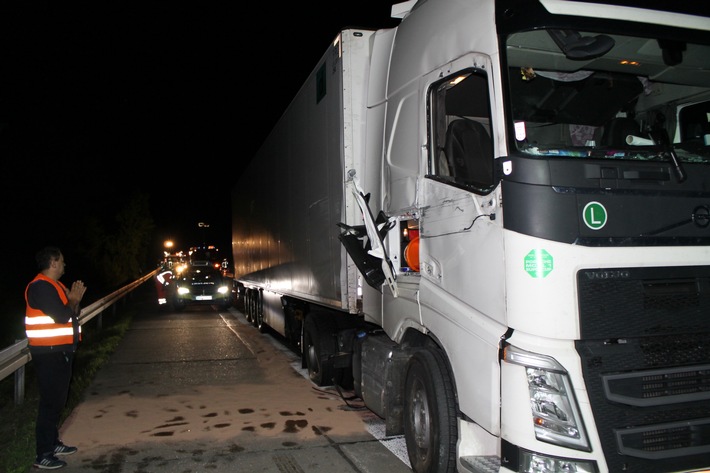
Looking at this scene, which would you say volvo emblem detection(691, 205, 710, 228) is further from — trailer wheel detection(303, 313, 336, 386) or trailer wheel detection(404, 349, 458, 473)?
trailer wheel detection(303, 313, 336, 386)

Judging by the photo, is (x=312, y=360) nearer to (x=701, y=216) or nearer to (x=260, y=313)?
(x=701, y=216)

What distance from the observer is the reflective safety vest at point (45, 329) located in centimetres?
526

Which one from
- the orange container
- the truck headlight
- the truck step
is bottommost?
the truck step

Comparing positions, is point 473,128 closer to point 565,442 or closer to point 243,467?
point 565,442

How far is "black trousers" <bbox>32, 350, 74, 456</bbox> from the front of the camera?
5172 mm

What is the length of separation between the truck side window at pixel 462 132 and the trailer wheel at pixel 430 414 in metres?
1.28

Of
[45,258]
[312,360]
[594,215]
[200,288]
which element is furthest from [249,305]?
[594,215]

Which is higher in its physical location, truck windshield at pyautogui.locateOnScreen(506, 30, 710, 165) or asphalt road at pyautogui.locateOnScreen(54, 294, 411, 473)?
truck windshield at pyautogui.locateOnScreen(506, 30, 710, 165)

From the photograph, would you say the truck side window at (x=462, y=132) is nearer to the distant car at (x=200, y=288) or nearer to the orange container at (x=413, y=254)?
the orange container at (x=413, y=254)

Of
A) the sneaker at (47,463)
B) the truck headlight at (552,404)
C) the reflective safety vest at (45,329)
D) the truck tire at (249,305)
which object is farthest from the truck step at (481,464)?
the truck tire at (249,305)

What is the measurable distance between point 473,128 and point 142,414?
16.3ft

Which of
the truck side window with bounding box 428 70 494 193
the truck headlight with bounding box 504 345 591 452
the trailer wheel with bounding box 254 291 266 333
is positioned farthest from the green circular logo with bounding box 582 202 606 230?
the trailer wheel with bounding box 254 291 266 333

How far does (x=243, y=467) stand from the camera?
5.20 m

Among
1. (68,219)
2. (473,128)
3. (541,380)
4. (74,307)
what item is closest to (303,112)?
(74,307)
